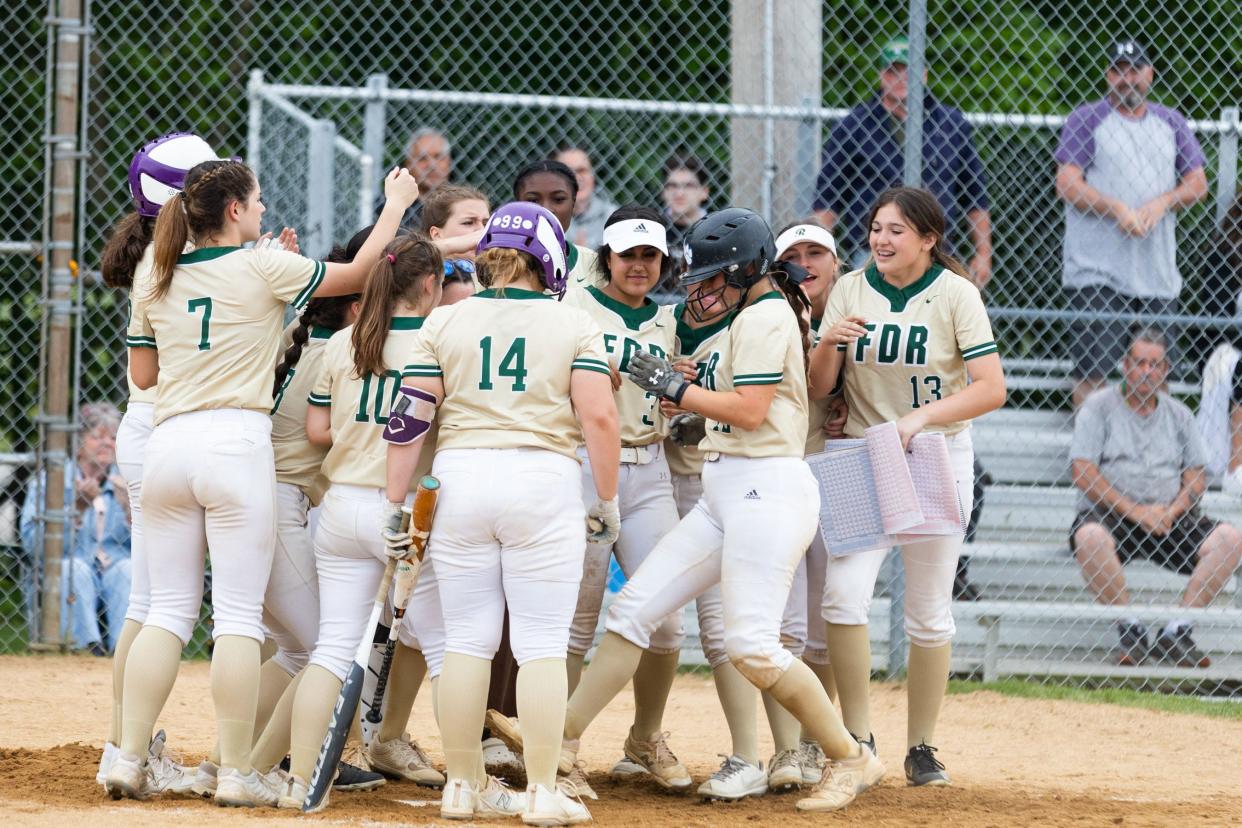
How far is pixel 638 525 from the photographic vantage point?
5.07 m

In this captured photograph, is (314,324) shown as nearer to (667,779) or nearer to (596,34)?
(667,779)

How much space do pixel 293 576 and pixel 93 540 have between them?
3.42 m

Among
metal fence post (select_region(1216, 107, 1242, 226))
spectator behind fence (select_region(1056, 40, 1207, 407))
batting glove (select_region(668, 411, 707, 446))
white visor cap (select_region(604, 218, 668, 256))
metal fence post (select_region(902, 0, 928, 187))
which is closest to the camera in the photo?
white visor cap (select_region(604, 218, 668, 256))

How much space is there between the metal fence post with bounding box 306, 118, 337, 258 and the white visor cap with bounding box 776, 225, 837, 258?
9.15 ft

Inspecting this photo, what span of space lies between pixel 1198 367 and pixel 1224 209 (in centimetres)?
83

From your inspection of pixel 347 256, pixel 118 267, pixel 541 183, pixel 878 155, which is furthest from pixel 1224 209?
pixel 118 267

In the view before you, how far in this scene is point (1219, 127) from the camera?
8.31m

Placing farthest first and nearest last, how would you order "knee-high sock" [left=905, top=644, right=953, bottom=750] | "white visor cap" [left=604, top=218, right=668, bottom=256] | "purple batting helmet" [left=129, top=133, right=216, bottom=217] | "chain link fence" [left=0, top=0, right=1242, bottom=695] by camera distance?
1. "chain link fence" [left=0, top=0, right=1242, bottom=695]
2. "knee-high sock" [left=905, top=644, right=953, bottom=750]
3. "white visor cap" [left=604, top=218, right=668, bottom=256]
4. "purple batting helmet" [left=129, top=133, right=216, bottom=217]

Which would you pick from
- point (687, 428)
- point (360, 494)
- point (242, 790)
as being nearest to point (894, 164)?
point (687, 428)

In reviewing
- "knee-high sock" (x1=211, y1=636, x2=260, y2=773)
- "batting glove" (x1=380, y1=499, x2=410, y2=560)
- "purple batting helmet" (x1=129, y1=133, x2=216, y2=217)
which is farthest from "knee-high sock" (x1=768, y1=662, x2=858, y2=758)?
"purple batting helmet" (x1=129, y1=133, x2=216, y2=217)

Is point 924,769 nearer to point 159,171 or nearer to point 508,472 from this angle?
point 508,472

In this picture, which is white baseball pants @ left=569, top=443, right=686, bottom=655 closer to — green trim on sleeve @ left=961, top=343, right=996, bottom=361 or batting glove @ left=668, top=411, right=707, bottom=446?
batting glove @ left=668, top=411, right=707, bottom=446

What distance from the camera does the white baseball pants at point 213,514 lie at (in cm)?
450

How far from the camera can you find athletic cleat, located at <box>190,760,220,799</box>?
4742 mm
